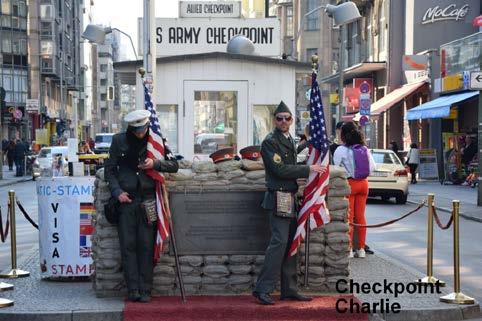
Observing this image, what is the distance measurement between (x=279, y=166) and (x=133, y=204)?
1.52 m

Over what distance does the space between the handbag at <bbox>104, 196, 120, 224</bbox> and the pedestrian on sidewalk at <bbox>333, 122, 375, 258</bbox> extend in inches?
157

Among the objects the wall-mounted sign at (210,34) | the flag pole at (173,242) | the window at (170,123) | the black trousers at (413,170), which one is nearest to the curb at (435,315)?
the flag pole at (173,242)

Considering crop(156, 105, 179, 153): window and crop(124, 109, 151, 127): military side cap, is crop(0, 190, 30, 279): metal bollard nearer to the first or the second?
crop(124, 109, 151, 127): military side cap

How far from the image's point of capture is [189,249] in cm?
837

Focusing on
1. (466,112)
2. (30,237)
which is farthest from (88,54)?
(30,237)

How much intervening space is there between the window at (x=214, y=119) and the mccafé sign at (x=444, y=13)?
2603cm

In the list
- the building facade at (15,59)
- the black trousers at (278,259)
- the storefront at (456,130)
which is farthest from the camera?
the building facade at (15,59)

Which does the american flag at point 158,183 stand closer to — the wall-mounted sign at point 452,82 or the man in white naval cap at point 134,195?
the man in white naval cap at point 134,195

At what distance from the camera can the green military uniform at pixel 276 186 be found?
25.0 ft

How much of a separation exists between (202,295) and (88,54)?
113 m

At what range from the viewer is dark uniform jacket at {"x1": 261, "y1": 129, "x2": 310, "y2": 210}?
7609mm

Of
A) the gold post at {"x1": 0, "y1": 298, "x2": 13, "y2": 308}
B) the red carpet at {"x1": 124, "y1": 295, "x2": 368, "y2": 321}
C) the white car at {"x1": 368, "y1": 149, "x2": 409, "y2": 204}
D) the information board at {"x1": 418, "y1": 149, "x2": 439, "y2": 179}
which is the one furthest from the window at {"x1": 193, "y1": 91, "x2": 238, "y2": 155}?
the information board at {"x1": 418, "y1": 149, "x2": 439, "y2": 179}

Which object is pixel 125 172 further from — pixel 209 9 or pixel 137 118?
pixel 209 9

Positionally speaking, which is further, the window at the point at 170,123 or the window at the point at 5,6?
the window at the point at 5,6
